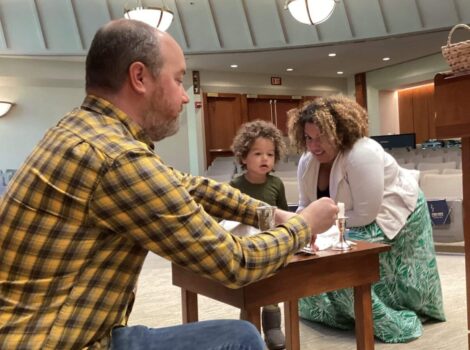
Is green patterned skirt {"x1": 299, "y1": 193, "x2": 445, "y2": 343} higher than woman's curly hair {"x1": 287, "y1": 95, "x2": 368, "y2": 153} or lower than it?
lower

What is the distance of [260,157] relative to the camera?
278 centimetres

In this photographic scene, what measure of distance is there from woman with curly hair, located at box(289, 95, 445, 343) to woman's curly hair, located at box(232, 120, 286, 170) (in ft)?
Answer: 0.89

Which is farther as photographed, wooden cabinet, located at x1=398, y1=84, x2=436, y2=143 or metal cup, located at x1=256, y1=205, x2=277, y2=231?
wooden cabinet, located at x1=398, y1=84, x2=436, y2=143

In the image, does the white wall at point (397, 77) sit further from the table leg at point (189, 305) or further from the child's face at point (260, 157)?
the table leg at point (189, 305)

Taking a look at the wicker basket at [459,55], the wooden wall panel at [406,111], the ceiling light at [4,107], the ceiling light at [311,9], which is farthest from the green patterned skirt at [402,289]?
the wooden wall panel at [406,111]

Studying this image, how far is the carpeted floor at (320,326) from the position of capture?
2441 mm

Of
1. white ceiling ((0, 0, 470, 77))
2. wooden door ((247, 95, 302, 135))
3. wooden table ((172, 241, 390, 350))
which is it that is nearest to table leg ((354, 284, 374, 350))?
wooden table ((172, 241, 390, 350))

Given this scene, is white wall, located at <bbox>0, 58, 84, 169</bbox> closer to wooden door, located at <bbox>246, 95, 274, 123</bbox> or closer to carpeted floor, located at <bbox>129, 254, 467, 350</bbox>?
wooden door, located at <bbox>246, 95, 274, 123</bbox>

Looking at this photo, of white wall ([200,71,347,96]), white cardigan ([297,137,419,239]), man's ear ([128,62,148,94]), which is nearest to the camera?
man's ear ([128,62,148,94])

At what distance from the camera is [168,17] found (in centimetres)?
588

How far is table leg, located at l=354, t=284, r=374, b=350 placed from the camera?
1.73 metres

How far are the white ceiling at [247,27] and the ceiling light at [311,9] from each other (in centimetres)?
259

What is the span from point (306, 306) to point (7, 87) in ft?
26.1

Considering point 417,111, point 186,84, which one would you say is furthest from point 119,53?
point 417,111
